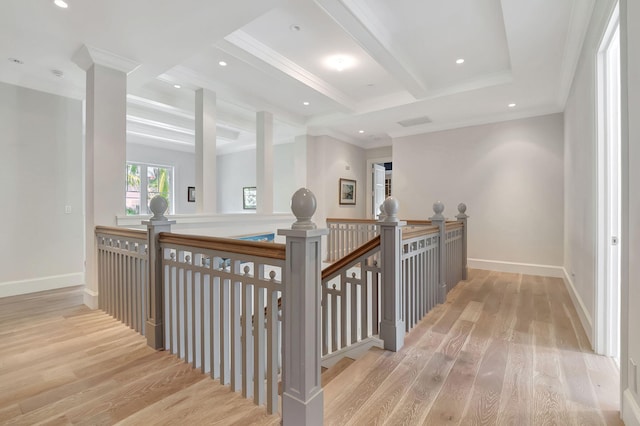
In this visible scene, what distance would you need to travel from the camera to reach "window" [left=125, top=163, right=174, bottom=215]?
25.3ft

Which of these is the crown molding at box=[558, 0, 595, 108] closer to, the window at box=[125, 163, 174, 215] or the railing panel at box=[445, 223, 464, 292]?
the railing panel at box=[445, 223, 464, 292]

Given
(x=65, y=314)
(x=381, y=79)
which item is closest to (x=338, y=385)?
(x=65, y=314)

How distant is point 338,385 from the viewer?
1817mm

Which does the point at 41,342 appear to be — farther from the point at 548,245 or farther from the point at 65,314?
the point at 548,245

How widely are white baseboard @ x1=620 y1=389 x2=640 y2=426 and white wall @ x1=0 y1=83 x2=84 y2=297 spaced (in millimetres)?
5468

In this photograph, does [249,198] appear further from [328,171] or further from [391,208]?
[391,208]

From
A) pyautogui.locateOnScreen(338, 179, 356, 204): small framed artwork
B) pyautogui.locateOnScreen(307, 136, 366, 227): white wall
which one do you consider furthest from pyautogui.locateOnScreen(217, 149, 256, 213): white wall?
pyautogui.locateOnScreen(338, 179, 356, 204): small framed artwork

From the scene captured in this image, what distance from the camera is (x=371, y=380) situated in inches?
73.2

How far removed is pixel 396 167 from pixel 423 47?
3248 millimetres

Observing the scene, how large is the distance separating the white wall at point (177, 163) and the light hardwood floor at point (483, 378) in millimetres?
7638

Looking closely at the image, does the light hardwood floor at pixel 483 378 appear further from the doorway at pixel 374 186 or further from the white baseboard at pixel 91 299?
the doorway at pixel 374 186

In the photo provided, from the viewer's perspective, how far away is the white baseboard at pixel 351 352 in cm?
236

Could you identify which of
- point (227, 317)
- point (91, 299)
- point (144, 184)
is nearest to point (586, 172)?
point (227, 317)

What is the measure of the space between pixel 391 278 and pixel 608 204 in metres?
1.68
